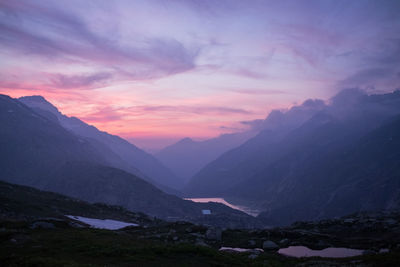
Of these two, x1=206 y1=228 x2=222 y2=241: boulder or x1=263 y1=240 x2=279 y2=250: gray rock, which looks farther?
x1=206 y1=228 x2=222 y2=241: boulder

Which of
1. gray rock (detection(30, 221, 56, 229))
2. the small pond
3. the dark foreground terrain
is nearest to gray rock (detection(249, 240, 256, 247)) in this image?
the dark foreground terrain

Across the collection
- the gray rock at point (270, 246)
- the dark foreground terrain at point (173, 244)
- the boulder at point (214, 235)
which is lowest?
the boulder at point (214, 235)

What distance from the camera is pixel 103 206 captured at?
259 feet

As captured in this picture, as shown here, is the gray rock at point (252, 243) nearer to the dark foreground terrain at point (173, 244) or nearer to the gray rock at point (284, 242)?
the dark foreground terrain at point (173, 244)

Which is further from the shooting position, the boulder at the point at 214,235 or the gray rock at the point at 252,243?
the boulder at the point at 214,235

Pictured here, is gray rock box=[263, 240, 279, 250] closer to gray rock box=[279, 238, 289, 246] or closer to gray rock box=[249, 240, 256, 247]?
gray rock box=[279, 238, 289, 246]

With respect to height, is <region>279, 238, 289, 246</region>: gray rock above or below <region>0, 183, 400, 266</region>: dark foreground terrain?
below

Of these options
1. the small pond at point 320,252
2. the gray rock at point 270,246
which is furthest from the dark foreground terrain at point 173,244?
the small pond at point 320,252

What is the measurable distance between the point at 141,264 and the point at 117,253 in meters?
3.40

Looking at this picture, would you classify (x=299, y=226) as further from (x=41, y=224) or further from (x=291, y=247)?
(x=41, y=224)

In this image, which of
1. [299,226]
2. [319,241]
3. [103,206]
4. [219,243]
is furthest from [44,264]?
[103,206]

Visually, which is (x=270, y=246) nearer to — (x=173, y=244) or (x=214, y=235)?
(x=214, y=235)

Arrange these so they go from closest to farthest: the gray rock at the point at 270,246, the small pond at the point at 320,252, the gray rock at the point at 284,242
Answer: the small pond at the point at 320,252 → the gray rock at the point at 270,246 → the gray rock at the point at 284,242

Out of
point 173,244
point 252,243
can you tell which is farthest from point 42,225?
point 252,243
